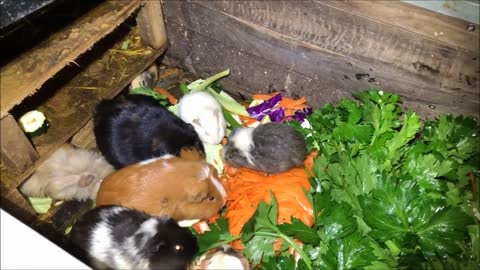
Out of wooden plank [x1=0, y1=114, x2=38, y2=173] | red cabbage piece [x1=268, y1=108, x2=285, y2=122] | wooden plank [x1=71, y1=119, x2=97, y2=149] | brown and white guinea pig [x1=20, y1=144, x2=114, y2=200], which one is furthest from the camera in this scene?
red cabbage piece [x1=268, y1=108, x2=285, y2=122]

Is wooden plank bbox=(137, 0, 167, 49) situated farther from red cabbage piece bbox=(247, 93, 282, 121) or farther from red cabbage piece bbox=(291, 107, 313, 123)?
red cabbage piece bbox=(291, 107, 313, 123)

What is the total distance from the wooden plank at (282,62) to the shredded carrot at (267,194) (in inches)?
22.3

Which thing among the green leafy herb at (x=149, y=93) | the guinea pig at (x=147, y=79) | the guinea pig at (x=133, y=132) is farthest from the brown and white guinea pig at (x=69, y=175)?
the guinea pig at (x=147, y=79)

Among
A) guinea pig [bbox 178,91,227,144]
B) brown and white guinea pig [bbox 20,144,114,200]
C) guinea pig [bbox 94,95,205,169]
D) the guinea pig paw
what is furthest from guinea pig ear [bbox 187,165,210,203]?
brown and white guinea pig [bbox 20,144,114,200]

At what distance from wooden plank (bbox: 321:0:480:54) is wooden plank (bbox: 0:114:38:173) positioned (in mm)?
1985

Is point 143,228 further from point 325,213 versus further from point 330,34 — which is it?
point 330,34

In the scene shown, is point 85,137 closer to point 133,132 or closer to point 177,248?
point 133,132

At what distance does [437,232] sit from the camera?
2107 millimetres

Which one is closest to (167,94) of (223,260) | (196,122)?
(196,122)

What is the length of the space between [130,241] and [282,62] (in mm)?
1585

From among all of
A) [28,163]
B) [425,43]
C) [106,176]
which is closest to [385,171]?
[425,43]

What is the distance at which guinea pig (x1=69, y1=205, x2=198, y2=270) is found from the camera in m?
2.42

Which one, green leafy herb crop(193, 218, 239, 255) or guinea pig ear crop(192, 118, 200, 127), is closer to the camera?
green leafy herb crop(193, 218, 239, 255)

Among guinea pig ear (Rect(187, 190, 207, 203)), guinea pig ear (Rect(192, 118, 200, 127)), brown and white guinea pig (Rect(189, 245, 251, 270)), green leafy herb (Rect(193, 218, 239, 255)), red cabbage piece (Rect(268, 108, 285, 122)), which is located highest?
guinea pig ear (Rect(192, 118, 200, 127))
